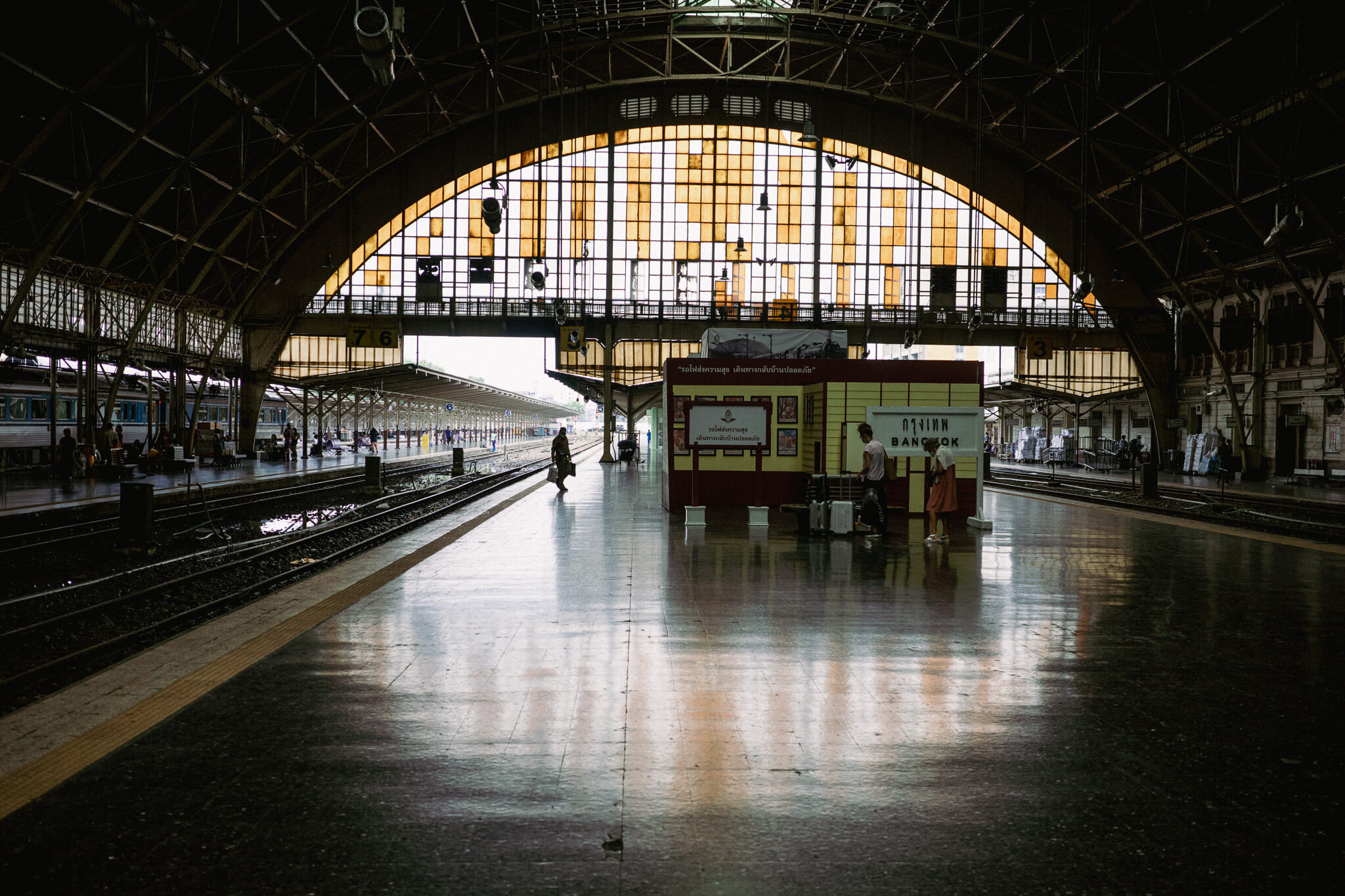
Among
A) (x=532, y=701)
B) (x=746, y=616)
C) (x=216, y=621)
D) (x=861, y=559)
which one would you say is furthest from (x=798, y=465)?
(x=532, y=701)

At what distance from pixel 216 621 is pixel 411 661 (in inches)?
99.7

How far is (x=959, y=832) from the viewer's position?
380 centimetres

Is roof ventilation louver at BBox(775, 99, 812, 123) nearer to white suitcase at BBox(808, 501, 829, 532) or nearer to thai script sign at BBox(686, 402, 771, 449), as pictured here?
thai script sign at BBox(686, 402, 771, 449)

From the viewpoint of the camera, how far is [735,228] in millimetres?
48969

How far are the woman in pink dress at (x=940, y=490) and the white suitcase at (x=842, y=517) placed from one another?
3.69 feet

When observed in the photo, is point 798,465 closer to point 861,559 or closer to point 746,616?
point 861,559

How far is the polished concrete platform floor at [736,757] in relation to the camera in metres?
3.50

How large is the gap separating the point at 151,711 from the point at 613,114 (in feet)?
150

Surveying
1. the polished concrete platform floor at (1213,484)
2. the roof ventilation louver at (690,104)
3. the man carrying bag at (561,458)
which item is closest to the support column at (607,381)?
the man carrying bag at (561,458)

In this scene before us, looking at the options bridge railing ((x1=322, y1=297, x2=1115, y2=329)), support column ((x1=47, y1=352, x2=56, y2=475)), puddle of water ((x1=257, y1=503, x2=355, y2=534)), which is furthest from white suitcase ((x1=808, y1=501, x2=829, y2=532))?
bridge railing ((x1=322, y1=297, x2=1115, y2=329))

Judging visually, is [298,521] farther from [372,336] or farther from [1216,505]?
[1216,505]

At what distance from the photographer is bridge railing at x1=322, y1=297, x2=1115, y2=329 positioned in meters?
43.0

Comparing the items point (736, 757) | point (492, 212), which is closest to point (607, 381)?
point (492, 212)

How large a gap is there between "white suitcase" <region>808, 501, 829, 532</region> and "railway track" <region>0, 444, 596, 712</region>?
6.73 meters
